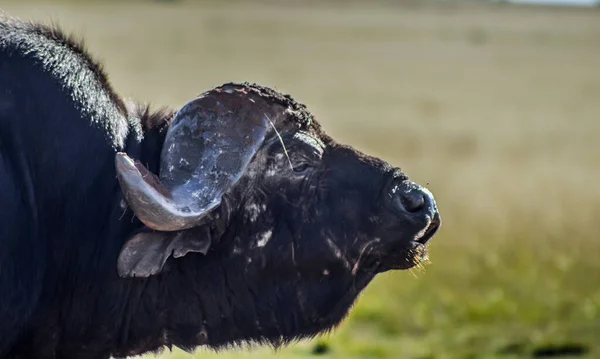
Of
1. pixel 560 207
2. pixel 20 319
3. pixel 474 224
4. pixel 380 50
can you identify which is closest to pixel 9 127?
pixel 20 319

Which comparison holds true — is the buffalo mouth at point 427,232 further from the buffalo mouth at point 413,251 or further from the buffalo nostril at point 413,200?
the buffalo nostril at point 413,200

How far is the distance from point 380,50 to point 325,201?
54.5 meters

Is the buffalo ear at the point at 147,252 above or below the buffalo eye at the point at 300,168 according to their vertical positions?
below

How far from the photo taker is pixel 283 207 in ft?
16.7

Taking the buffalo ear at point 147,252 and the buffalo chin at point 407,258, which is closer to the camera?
the buffalo ear at point 147,252

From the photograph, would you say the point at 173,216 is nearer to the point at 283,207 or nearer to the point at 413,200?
the point at 283,207

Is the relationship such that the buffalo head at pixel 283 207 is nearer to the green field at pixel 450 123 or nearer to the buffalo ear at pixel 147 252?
the buffalo ear at pixel 147 252

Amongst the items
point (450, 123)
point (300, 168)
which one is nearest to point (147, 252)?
point (300, 168)

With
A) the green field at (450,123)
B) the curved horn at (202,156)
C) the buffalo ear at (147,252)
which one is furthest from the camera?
the green field at (450,123)

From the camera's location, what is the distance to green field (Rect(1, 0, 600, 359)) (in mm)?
11508

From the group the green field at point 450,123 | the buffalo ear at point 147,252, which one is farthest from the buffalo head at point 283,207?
the green field at point 450,123

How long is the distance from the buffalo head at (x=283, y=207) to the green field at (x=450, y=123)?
2.88 ft

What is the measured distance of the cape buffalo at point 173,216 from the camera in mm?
4734

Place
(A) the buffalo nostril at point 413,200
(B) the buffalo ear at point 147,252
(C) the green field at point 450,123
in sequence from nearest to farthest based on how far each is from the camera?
(B) the buffalo ear at point 147,252 → (A) the buffalo nostril at point 413,200 → (C) the green field at point 450,123
